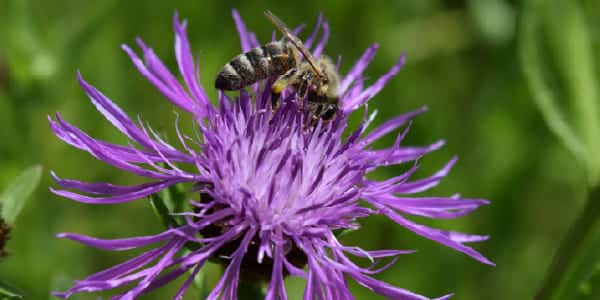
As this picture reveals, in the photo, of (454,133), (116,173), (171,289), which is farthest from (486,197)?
(116,173)

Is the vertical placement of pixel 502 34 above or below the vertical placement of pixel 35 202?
below

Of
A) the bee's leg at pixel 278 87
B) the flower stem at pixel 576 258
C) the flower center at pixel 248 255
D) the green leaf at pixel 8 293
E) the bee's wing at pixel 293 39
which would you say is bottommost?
the flower stem at pixel 576 258

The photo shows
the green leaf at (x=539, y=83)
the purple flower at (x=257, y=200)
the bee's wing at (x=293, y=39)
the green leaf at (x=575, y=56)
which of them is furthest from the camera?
the green leaf at (x=575, y=56)

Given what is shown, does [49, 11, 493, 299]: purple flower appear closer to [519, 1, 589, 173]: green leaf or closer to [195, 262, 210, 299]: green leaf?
[195, 262, 210, 299]: green leaf

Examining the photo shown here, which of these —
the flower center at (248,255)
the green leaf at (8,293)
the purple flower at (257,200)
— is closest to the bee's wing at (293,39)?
the purple flower at (257,200)

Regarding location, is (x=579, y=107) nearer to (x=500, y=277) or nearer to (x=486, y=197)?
Answer: (x=486, y=197)

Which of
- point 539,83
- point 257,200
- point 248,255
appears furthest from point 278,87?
point 539,83

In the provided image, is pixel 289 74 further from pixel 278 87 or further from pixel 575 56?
pixel 575 56

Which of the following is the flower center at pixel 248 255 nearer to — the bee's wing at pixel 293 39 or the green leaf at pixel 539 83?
the bee's wing at pixel 293 39
